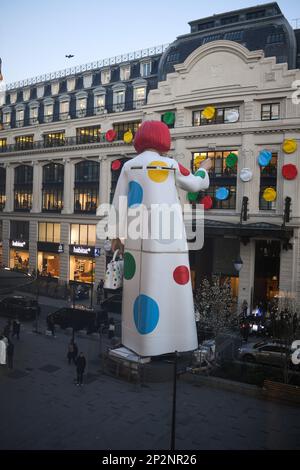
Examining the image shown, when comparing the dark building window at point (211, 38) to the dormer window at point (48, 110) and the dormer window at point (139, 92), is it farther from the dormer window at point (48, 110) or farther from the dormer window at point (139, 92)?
the dormer window at point (48, 110)

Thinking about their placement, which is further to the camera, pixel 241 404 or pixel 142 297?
pixel 241 404

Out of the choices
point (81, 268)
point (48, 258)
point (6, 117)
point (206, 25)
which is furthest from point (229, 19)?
point (6, 117)

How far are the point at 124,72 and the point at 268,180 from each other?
18.1 metres

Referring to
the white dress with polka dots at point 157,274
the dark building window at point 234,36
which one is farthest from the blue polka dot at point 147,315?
the dark building window at point 234,36

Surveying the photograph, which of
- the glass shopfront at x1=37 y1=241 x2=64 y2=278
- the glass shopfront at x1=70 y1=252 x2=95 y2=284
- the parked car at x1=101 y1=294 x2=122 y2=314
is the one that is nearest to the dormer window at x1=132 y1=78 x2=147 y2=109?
the glass shopfront at x1=70 y1=252 x2=95 y2=284

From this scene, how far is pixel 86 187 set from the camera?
3697 centimetres

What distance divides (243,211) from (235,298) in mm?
6529

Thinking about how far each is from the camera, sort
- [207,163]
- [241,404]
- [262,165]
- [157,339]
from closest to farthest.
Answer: [157,339], [207,163], [241,404], [262,165]

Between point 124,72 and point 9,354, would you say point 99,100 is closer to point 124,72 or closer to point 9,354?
point 124,72

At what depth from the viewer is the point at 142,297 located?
1181 centimetres

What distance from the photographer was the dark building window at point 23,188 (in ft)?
139

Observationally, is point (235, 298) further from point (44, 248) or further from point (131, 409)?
point (44, 248)
